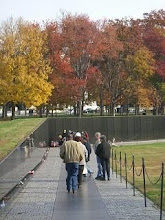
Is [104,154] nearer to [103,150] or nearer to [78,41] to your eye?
[103,150]

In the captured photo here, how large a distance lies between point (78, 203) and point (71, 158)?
97.4 inches

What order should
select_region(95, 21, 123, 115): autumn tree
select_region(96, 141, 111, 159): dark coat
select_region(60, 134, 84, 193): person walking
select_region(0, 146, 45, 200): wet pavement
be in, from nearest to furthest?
select_region(0, 146, 45, 200): wet pavement
select_region(60, 134, 84, 193): person walking
select_region(96, 141, 111, 159): dark coat
select_region(95, 21, 123, 115): autumn tree

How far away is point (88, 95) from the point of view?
68.4 m

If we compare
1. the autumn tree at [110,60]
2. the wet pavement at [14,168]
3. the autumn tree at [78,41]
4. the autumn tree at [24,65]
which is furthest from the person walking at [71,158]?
the autumn tree at [110,60]

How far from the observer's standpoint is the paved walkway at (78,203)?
467 inches

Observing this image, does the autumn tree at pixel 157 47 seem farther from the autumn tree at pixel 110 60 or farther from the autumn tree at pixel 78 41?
the autumn tree at pixel 78 41

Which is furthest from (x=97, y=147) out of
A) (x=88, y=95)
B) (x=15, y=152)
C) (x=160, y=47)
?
(x=88, y=95)

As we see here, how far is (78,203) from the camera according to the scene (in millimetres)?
13680

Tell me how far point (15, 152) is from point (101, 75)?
44158 millimetres

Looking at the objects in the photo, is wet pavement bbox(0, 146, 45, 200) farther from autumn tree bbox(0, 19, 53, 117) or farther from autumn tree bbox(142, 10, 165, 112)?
autumn tree bbox(142, 10, 165, 112)

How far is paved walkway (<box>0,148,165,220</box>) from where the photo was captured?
11859 millimetres

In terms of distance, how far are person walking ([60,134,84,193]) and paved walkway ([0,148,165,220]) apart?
392mm

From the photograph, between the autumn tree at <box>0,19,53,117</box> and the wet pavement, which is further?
the autumn tree at <box>0,19,53,117</box>

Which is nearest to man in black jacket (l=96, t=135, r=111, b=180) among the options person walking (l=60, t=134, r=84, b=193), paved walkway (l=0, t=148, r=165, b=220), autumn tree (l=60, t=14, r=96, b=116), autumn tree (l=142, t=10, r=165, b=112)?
paved walkway (l=0, t=148, r=165, b=220)
